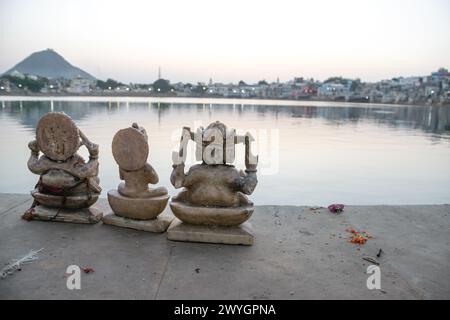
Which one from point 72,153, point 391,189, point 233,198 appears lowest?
point 391,189

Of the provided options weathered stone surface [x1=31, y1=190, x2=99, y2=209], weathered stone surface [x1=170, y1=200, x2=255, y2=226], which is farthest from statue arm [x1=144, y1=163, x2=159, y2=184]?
weathered stone surface [x1=31, y1=190, x2=99, y2=209]

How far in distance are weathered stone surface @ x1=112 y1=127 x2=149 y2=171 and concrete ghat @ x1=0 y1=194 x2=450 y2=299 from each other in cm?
97

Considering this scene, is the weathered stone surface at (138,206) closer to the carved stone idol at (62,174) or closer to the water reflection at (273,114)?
the carved stone idol at (62,174)

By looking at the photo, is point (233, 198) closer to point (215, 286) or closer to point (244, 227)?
point (244, 227)

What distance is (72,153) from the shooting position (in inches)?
228

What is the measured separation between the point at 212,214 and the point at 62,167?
2445 mm

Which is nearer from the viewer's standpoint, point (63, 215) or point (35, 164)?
point (63, 215)

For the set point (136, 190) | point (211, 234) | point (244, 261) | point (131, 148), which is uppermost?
point (131, 148)

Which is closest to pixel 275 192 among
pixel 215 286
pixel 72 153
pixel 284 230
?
pixel 284 230

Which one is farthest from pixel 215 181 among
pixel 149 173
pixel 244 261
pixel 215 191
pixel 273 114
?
pixel 273 114

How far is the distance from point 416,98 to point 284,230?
151026 mm

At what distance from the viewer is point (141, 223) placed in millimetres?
5469

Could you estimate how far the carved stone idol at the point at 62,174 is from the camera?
18.6 feet

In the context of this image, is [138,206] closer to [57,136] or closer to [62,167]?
[62,167]
